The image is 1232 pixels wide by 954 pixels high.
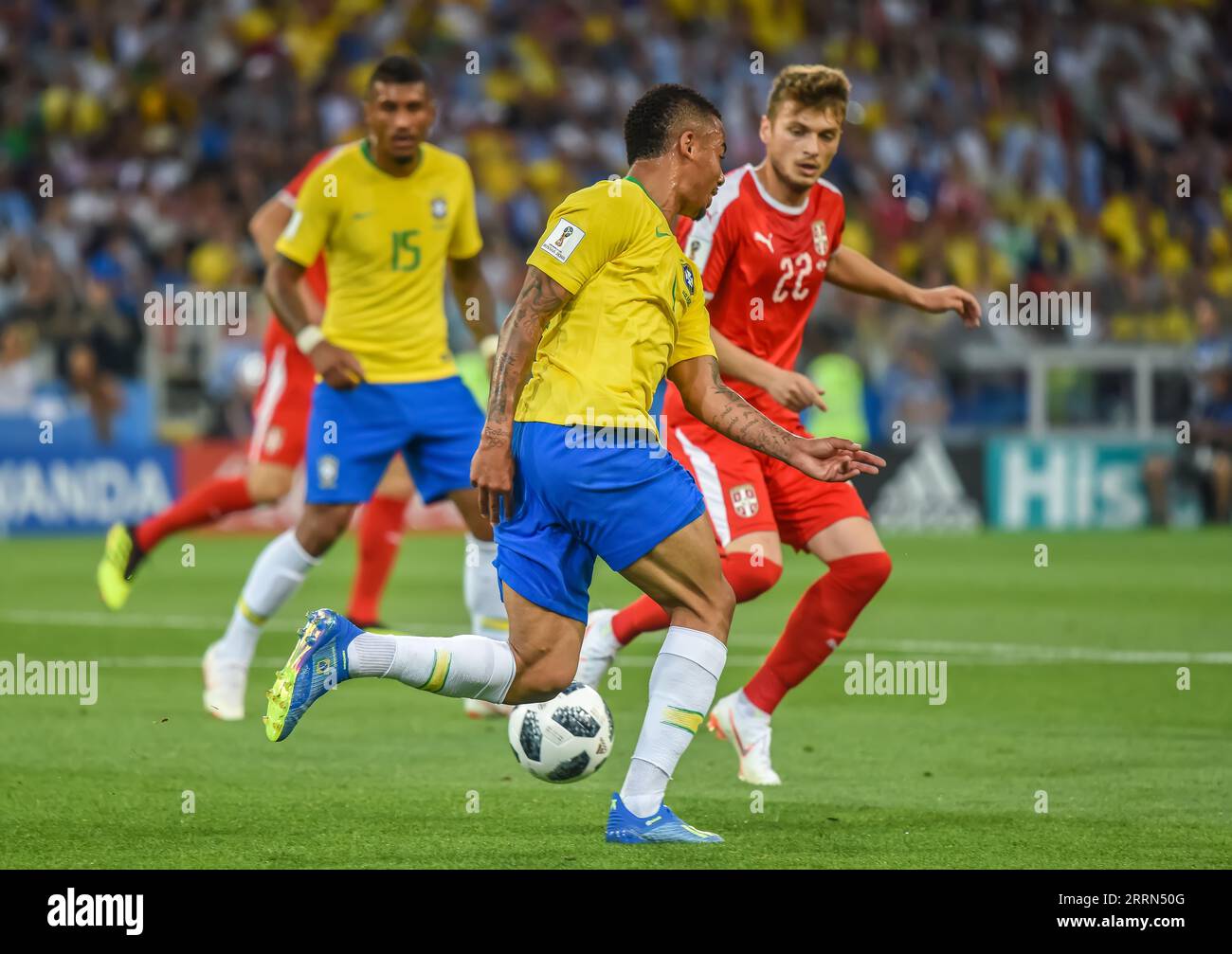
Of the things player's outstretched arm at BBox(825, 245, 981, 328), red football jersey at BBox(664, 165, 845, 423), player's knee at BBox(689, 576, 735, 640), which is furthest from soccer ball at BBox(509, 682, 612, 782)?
player's outstretched arm at BBox(825, 245, 981, 328)

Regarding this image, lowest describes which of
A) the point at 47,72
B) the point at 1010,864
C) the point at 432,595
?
the point at 1010,864

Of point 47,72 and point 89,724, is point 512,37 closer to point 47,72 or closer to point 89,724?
point 47,72

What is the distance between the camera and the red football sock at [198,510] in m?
10.4

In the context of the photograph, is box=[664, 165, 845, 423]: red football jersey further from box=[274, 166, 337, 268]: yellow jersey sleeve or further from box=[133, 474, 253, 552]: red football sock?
box=[133, 474, 253, 552]: red football sock

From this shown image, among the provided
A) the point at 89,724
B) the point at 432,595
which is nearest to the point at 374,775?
the point at 89,724

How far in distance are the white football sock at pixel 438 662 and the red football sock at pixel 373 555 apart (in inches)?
Result: 213

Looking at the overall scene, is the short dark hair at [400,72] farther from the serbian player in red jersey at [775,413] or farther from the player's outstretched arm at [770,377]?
the player's outstretched arm at [770,377]

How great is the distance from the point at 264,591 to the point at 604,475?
3425 millimetres

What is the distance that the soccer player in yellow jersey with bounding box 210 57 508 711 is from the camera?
345 inches

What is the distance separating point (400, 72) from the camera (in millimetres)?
8570

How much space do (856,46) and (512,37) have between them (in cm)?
491

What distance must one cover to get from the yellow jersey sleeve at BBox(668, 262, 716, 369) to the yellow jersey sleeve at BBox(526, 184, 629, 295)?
1.37ft

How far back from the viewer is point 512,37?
1027 inches

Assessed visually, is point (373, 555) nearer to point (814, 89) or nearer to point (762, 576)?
point (762, 576)
